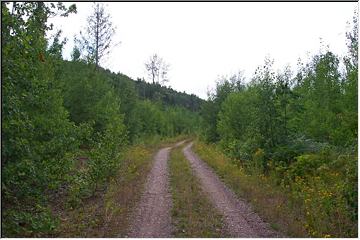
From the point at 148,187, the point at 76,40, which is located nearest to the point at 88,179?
the point at 148,187

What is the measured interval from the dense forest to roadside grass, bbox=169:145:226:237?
2128 mm

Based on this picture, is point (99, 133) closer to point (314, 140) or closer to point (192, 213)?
point (192, 213)

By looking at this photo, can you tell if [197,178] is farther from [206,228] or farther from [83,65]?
[83,65]

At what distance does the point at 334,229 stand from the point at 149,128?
3571cm

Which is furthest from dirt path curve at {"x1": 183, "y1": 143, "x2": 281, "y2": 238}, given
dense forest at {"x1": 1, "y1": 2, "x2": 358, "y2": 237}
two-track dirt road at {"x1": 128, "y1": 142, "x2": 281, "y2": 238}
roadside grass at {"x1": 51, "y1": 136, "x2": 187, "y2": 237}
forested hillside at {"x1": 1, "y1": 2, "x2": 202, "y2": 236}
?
forested hillside at {"x1": 1, "y1": 2, "x2": 202, "y2": 236}

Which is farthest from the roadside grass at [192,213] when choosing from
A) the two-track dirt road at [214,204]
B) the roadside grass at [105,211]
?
the roadside grass at [105,211]

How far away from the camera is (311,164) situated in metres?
13.2

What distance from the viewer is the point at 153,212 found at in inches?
411

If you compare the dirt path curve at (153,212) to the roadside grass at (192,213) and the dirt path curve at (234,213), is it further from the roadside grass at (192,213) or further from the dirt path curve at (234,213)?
the dirt path curve at (234,213)

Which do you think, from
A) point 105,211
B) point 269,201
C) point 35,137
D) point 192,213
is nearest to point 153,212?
point 192,213

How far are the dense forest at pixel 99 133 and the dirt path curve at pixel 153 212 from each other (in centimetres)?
168

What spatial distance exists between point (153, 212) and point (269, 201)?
10.8 feet

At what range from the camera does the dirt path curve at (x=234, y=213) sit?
339 inches

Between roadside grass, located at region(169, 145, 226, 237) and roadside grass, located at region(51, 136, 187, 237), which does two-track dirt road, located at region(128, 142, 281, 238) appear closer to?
roadside grass, located at region(169, 145, 226, 237)
